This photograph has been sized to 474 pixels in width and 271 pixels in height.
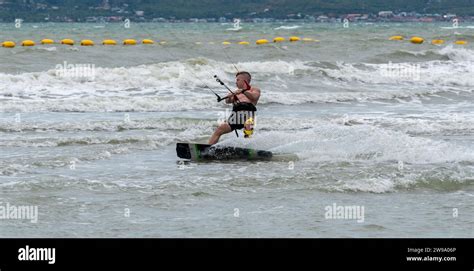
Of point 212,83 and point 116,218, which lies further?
point 212,83

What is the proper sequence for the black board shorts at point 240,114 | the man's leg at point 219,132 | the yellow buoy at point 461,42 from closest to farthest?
1. the black board shorts at point 240,114
2. the man's leg at point 219,132
3. the yellow buoy at point 461,42

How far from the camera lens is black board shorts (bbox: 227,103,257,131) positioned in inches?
650

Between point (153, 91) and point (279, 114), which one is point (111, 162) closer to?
point (279, 114)

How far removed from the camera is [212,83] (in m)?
31.7

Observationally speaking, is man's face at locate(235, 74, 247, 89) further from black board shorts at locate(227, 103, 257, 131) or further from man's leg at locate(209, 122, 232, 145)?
man's leg at locate(209, 122, 232, 145)

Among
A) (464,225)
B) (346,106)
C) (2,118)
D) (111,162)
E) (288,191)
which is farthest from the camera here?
(346,106)

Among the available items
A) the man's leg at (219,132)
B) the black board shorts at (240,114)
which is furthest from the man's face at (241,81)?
the man's leg at (219,132)

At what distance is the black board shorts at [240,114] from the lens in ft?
54.2

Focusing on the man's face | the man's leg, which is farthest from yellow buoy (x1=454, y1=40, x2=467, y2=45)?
the man's leg

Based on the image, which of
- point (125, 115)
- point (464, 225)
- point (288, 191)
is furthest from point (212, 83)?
point (464, 225)

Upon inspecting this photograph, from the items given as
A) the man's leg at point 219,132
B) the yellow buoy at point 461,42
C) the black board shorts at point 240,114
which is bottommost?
the yellow buoy at point 461,42

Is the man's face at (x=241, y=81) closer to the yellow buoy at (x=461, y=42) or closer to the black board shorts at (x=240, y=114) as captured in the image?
the black board shorts at (x=240, y=114)
